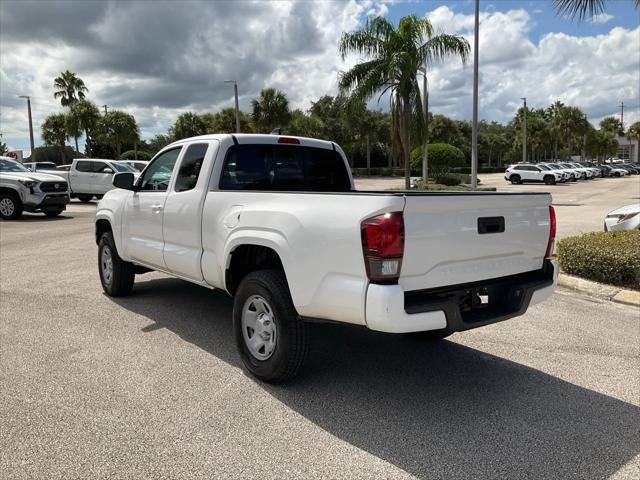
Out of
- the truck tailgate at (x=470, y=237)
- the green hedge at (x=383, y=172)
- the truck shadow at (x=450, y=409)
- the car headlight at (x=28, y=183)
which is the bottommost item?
the truck shadow at (x=450, y=409)

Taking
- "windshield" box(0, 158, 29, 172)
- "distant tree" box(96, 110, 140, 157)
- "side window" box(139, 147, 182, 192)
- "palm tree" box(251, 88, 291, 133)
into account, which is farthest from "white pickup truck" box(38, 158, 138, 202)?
"distant tree" box(96, 110, 140, 157)

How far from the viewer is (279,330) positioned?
3.78 metres

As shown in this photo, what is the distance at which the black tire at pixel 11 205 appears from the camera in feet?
52.4

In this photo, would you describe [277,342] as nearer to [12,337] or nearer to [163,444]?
[163,444]

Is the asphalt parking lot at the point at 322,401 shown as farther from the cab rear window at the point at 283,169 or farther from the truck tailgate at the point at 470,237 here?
the cab rear window at the point at 283,169

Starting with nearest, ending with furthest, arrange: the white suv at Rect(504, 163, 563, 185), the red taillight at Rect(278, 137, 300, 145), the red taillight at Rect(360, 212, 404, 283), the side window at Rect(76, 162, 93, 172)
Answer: the red taillight at Rect(360, 212, 404, 283), the red taillight at Rect(278, 137, 300, 145), the side window at Rect(76, 162, 93, 172), the white suv at Rect(504, 163, 563, 185)

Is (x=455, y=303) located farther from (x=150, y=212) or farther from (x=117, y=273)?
(x=117, y=273)

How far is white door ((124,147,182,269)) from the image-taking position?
537 cm

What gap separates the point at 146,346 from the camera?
15.9ft

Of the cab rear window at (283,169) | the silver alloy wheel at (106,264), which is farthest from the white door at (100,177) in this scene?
the cab rear window at (283,169)

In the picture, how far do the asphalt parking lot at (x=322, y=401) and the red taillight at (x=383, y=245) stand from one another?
1.00m

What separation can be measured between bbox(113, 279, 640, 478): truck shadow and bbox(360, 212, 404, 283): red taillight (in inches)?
39.0

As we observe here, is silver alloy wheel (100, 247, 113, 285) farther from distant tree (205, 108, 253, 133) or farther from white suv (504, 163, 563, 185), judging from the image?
distant tree (205, 108, 253, 133)

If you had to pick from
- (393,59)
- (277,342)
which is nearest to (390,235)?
(277,342)
